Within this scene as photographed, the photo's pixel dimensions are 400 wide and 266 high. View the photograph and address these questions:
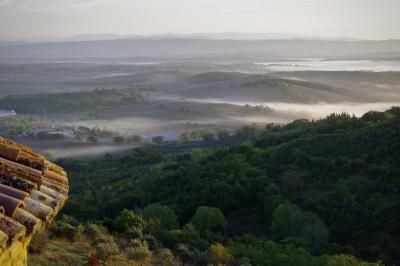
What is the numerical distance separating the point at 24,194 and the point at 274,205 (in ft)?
72.5

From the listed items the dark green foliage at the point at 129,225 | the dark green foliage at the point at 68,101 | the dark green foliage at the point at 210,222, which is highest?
the dark green foliage at the point at 129,225

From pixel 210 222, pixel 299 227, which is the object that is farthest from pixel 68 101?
pixel 299 227

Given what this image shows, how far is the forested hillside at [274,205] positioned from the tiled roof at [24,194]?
7180 mm

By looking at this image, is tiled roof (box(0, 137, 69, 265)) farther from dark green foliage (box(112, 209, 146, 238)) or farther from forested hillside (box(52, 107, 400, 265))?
dark green foliage (box(112, 209, 146, 238))

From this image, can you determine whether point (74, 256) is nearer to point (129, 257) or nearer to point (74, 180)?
point (129, 257)

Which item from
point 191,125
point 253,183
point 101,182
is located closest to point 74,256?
point 253,183

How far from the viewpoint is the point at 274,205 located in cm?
2484

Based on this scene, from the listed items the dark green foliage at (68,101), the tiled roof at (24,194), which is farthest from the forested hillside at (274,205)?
the dark green foliage at (68,101)

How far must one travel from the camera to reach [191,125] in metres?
98.4

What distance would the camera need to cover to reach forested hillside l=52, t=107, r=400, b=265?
1572 centimetres

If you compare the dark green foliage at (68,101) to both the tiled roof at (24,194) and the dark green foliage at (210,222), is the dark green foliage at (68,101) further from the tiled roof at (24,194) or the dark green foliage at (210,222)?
the tiled roof at (24,194)

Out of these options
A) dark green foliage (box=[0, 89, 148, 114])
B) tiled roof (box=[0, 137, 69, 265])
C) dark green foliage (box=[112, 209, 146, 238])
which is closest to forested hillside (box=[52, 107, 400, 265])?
dark green foliage (box=[112, 209, 146, 238])

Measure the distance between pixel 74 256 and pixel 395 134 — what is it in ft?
80.3

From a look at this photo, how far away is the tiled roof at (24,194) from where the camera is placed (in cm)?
332
